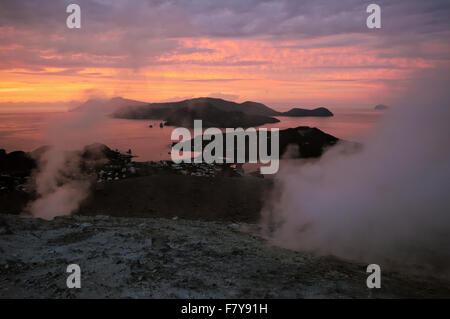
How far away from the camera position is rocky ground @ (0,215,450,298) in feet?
18.5

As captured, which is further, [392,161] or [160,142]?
[160,142]

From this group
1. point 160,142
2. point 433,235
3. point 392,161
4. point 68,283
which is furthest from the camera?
point 160,142

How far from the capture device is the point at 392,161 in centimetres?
884

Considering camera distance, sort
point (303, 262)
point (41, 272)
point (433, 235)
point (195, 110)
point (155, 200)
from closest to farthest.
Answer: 1. point (41, 272)
2. point (303, 262)
3. point (433, 235)
4. point (155, 200)
5. point (195, 110)

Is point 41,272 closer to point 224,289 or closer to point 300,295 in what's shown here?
point 224,289

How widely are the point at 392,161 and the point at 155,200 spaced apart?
9615 millimetres

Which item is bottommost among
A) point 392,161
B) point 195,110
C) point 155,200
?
point 155,200

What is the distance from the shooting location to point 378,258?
7.32m

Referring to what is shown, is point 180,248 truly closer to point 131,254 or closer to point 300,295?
point 131,254

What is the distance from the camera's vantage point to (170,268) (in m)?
6.52

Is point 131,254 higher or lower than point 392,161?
lower

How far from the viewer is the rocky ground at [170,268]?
18.5 ft

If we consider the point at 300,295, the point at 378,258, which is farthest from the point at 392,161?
the point at 300,295

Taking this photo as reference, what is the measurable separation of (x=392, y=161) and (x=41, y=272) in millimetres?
8605
